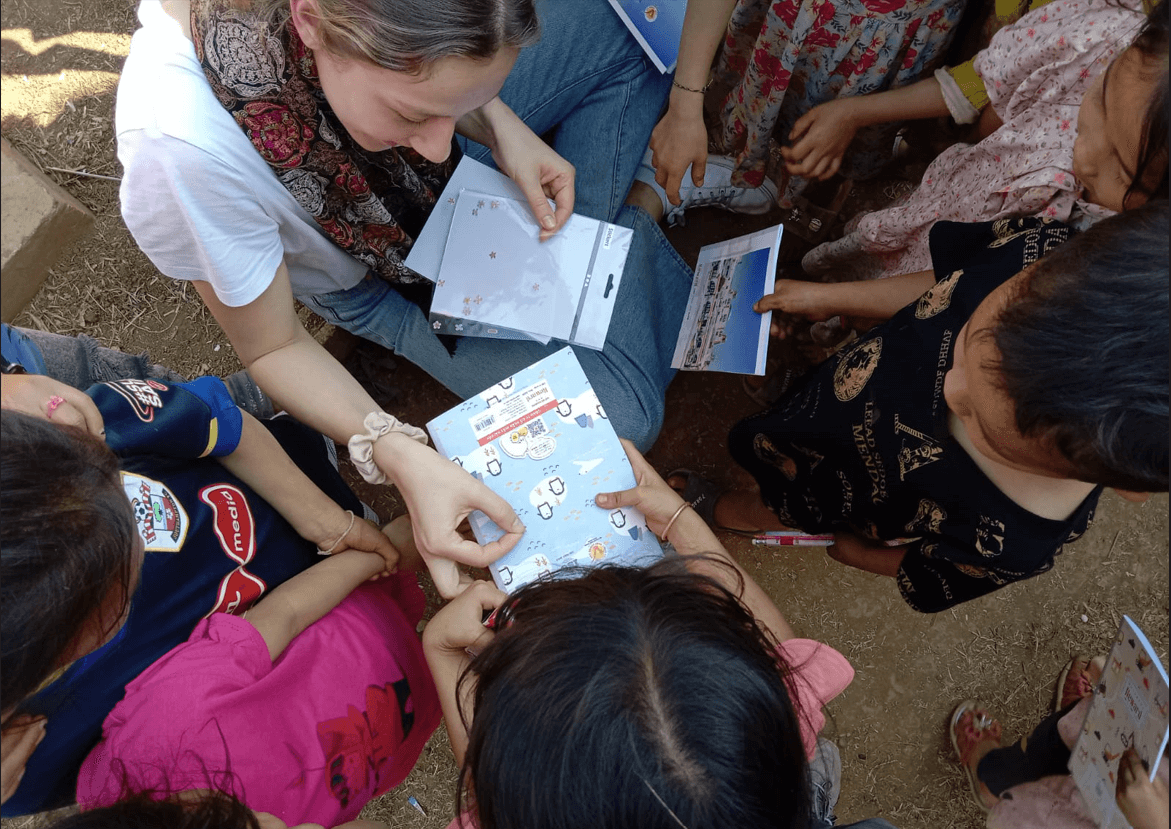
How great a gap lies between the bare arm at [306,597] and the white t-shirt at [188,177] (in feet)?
1.56

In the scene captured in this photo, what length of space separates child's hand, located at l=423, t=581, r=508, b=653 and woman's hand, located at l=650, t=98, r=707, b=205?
1064 millimetres

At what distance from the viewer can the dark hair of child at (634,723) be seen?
72 cm

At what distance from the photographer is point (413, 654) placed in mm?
1286

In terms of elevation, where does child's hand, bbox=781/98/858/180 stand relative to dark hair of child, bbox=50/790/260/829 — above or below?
above

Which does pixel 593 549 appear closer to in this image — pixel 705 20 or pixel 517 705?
pixel 517 705

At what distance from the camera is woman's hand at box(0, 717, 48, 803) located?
0.78 meters

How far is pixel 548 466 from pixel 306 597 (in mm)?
458

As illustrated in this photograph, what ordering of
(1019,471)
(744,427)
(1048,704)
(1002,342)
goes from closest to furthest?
(1002,342) < (1019,471) < (744,427) < (1048,704)

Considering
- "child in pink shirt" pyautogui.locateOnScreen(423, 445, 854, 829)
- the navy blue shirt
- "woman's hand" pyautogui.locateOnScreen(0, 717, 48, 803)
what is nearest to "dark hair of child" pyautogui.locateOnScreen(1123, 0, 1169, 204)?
"child in pink shirt" pyautogui.locateOnScreen(423, 445, 854, 829)

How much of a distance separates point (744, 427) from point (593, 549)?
1.82 feet

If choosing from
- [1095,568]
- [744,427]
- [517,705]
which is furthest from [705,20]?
[1095,568]

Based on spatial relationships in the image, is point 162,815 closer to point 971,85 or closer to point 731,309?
point 731,309

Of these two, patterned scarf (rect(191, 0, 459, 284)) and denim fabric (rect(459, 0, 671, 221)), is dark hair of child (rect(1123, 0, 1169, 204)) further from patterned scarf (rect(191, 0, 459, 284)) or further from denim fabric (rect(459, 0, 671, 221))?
patterned scarf (rect(191, 0, 459, 284))

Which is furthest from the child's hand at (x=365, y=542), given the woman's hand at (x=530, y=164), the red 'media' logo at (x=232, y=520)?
the woman's hand at (x=530, y=164)
